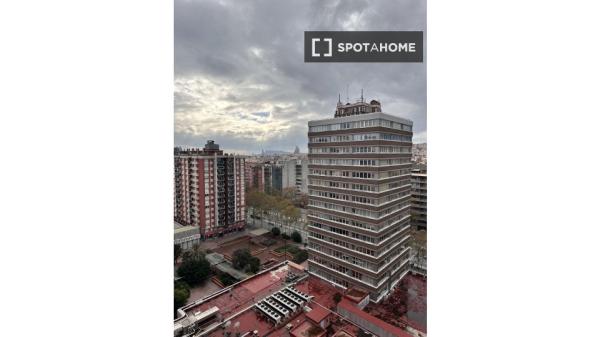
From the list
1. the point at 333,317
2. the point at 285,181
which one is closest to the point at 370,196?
the point at 333,317

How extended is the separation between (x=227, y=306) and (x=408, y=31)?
705 cm

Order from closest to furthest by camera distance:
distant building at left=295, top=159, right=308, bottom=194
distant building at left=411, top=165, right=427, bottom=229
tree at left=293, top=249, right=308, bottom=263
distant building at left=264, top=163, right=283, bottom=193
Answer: tree at left=293, top=249, right=308, bottom=263 → distant building at left=264, top=163, right=283, bottom=193 → distant building at left=411, top=165, right=427, bottom=229 → distant building at left=295, top=159, right=308, bottom=194

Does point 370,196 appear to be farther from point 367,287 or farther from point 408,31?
point 408,31

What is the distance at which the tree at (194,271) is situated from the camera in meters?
8.58

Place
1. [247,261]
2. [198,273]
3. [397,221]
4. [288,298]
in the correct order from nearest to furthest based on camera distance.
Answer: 1. [288,298]
2. [397,221]
3. [198,273]
4. [247,261]

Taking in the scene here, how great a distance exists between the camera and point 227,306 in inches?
253

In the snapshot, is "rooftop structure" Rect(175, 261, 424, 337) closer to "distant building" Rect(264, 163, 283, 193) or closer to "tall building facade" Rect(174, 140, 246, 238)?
"tall building facade" Rect(174, 140, 246, 238)

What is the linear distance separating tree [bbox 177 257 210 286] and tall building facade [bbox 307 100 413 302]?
140 inches

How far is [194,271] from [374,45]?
27.7 feet

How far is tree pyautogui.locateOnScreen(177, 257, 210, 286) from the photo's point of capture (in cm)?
858

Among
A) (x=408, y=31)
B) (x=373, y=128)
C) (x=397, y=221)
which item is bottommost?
(x=397, y=221)

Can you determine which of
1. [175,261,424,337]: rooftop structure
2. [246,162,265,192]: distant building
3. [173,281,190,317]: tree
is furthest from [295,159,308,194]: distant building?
[173,281,190,317]: tree

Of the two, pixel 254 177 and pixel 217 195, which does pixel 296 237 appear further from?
pixel 217 195

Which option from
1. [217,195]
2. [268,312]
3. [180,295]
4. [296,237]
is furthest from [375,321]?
[217,195]
